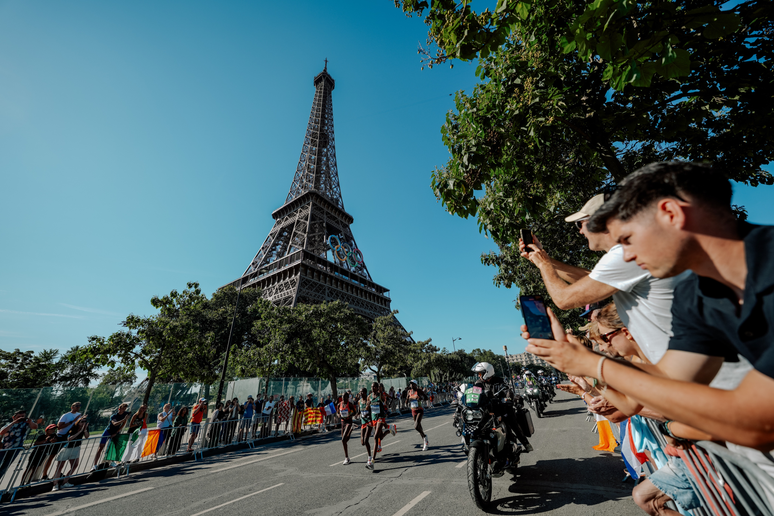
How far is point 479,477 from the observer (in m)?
4.21

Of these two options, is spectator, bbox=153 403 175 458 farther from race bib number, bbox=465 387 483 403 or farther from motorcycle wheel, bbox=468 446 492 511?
motorcycle wheel, bbox=468 446 492 511

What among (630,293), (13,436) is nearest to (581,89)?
(630,293)

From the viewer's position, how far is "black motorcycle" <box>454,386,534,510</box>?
420cm

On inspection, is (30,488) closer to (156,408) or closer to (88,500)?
(88,500)

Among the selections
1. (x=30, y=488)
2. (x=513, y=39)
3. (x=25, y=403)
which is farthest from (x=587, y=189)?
(x=25, y=403)

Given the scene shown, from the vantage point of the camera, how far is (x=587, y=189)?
8.02m

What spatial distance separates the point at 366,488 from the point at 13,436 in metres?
8.39

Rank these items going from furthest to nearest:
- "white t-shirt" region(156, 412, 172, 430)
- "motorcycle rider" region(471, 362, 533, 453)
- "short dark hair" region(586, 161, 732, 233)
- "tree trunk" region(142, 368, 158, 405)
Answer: "tree trunk" region(142, 368, 158, 405)
"white t-shirt" region(156, 412, 172, 430)
"motorcycle rider" region(471, 362, 533, 453)
"short dark hair" region(586, 161, 732, 233)

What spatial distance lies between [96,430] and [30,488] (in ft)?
20.2

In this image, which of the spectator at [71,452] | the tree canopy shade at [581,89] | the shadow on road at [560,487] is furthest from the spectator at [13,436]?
the tree canopy shade at [581,89]

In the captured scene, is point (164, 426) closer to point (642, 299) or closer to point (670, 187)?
point (642, 299)

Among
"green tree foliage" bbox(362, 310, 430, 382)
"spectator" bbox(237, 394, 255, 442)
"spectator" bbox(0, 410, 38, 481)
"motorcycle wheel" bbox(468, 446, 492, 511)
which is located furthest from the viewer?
"green tree foliage" bbox(362, 310, 430, 382)

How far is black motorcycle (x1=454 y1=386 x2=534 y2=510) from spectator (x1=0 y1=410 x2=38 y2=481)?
9.20 meters

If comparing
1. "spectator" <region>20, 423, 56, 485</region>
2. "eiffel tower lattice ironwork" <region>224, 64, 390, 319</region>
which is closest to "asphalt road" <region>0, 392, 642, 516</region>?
"spectator" <region>20, 423, 56, 485</region>
